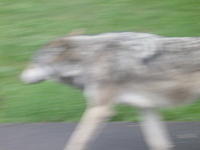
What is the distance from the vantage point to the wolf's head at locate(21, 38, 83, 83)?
4.87 meters

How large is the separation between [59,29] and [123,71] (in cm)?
411

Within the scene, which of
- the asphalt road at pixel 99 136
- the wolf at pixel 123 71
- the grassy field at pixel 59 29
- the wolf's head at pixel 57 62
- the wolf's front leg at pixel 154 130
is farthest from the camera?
the grassy field at pixel 59 29

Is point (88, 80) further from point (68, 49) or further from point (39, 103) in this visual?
point (39, 103)

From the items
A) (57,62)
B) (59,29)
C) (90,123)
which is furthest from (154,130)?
(59,29)

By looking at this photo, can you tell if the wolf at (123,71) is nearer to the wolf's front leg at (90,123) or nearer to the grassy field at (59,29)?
the wolf's front leg at (90,123)

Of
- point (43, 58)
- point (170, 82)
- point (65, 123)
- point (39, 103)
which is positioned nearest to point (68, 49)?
point (43, 58)

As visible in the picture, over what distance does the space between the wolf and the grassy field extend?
138 cm

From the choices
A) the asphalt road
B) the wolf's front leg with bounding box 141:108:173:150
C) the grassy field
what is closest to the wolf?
the wolf's front leg with bounding box 141:108:173:150

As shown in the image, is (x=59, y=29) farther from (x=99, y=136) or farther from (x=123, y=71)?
(x=123, y=71)

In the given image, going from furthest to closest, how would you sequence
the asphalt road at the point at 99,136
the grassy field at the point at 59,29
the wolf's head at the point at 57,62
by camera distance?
the grassy field at the point at 59,29
the asphalt road at the point at 99,136
the wolf's head at the point at 57,62

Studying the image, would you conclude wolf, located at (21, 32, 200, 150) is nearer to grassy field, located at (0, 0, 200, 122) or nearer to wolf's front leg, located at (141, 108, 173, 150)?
wolf's front leg, located at (141, 108, 173, 150)

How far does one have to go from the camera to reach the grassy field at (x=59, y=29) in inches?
253

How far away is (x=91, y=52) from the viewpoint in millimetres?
4781

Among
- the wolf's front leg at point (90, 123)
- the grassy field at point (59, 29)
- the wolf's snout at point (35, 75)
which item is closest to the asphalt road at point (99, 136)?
the grassy field at point (59, 29)
